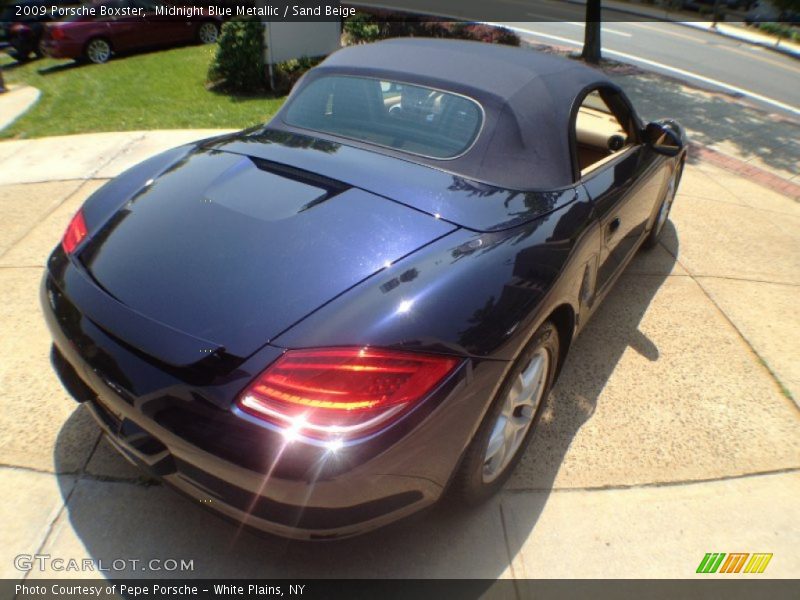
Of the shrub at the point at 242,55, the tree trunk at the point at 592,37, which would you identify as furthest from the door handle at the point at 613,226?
the tree trunk at the point at 592,37

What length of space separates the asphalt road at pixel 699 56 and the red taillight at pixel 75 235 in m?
12.0

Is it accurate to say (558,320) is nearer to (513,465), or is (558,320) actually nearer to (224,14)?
(513,465)

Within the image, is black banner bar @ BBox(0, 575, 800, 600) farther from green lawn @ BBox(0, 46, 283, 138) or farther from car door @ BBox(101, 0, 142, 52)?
car door @ BBox(101, 0, 142, 52)

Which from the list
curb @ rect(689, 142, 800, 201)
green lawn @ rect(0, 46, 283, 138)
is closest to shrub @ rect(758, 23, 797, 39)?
curb @ rect(689, 142, 800, 201)

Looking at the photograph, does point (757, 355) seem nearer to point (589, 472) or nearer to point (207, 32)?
point (589, 472)

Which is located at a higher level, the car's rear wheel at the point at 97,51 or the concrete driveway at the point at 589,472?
the car's rear wheel at the point at 97,51

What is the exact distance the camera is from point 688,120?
8570mm

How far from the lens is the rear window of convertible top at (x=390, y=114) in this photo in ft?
8.33

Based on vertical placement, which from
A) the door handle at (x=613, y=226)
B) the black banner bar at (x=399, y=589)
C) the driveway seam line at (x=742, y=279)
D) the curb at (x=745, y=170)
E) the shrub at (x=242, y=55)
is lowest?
the black banner bar at (x=399, y=589)

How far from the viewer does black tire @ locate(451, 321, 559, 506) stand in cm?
192

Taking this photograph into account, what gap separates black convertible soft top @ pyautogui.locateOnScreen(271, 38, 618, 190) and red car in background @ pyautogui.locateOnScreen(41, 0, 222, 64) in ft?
39.8

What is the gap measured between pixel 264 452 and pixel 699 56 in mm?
17779

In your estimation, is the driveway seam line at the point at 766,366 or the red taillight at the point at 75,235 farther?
the driveway seam line at the point at 766,366

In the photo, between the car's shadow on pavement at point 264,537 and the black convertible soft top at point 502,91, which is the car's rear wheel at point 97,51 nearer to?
the black convertible soft top at point 502,91
